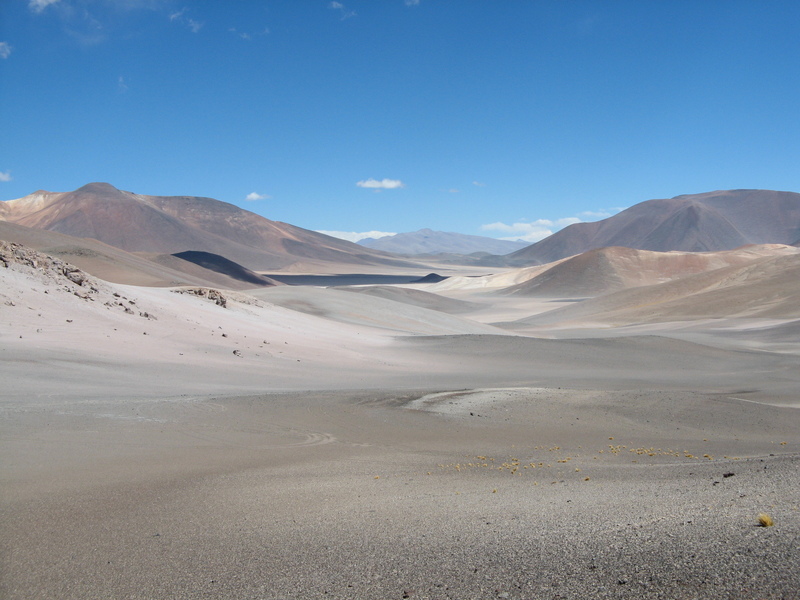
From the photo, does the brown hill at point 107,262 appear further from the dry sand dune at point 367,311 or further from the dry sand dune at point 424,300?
the dry sand dune at point 424,300

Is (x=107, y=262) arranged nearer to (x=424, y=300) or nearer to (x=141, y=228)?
(x=424, y=300)

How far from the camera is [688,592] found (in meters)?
3.10

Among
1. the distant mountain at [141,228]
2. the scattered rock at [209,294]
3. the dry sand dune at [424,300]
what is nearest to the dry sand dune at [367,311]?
the scattered rock at [209,294]

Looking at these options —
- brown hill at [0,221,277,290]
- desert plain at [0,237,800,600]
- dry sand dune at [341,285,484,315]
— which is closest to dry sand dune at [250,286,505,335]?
brown hill at [0,221,277,290]

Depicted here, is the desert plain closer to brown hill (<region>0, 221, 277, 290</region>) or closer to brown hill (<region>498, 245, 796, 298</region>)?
brown hill (<region>0, 221, 277, 290</region>)

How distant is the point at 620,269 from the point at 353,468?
83284mm

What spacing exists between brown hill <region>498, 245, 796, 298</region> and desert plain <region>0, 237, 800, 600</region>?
63.4 meters

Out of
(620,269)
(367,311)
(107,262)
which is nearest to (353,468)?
(367,311)

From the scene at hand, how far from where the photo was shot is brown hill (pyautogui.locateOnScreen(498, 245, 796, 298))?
80.9 metres

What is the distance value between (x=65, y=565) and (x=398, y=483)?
2913mm

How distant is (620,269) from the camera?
84062 mm

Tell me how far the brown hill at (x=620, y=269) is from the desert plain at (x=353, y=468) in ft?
208

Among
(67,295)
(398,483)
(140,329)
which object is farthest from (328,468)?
(67,295)

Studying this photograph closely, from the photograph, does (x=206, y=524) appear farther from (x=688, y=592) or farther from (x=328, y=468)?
(x=688, y=592)
